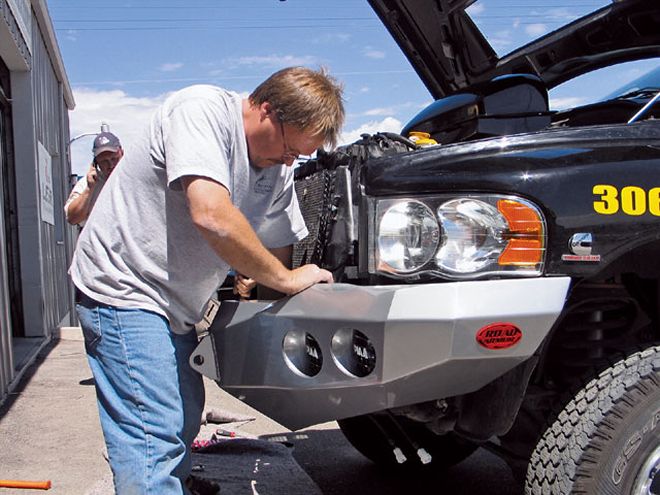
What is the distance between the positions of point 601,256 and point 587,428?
513 millimetres

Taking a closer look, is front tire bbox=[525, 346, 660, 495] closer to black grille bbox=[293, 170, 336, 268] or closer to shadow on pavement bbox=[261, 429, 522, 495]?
black grille bbox=[293, 170, 336, 268]

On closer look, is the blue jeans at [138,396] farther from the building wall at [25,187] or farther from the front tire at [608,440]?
the building wall at [25,187]

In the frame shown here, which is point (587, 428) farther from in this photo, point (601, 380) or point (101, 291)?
point (101, 291)

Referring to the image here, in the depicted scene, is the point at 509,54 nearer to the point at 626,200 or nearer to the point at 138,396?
the point at 626,200

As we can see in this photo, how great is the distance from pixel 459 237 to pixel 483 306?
0.82ft

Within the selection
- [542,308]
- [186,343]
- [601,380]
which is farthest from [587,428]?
[186,343]

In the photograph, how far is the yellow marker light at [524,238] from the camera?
203cm

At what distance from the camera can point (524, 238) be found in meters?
2.03

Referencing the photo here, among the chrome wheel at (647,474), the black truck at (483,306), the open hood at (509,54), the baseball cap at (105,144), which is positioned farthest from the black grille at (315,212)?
the baseball cap at (105,144)

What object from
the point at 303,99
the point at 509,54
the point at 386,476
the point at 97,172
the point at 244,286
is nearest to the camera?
the point at 303,99

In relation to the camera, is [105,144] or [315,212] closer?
[315,212]

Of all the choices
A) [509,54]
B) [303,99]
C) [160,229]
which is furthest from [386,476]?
[509,54]

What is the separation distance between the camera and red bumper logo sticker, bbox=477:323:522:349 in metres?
1.92

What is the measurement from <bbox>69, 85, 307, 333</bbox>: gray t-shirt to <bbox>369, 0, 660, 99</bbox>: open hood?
204cm
